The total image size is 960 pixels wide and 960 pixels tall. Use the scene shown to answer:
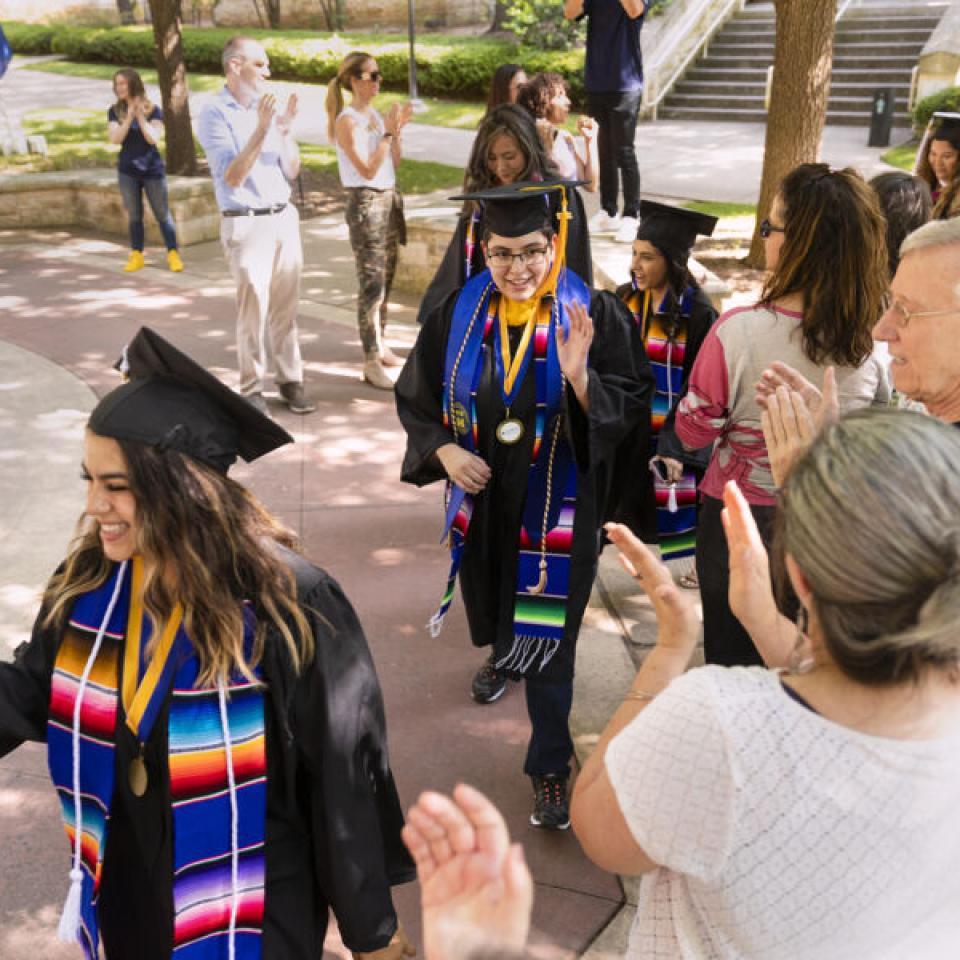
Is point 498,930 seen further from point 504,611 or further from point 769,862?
point 504,611

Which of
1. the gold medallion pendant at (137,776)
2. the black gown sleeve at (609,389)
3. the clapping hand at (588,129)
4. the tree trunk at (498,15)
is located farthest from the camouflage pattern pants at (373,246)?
the tree trunk at (498,15)

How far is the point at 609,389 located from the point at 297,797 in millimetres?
1784

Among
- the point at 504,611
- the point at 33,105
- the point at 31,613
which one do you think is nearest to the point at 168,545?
the point at 504,611

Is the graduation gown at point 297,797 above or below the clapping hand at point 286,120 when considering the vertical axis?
below

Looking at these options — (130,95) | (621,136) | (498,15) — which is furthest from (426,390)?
(498,15)

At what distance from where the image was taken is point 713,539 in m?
3.53

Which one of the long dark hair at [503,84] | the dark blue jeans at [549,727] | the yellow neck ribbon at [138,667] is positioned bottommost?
the dark blue jeans at [549,727]

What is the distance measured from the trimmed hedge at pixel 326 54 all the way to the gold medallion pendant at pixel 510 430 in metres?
15.3

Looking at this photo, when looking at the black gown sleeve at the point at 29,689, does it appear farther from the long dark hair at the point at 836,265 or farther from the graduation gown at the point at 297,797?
the long dark hair at the point at 836,265

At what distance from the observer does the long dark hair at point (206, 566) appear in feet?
7.49

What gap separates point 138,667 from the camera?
7.72 feet

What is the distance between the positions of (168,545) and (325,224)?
33.4 feet

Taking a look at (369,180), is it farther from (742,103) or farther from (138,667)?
(742,103)

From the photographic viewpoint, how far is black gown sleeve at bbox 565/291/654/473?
11.7ft
